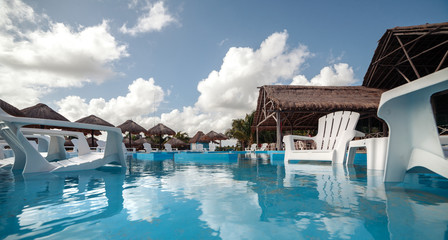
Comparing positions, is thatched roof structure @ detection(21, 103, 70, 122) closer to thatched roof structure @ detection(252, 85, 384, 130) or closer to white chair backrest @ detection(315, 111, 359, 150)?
thatched roof structure @ detection(252, 85, 384, 130)

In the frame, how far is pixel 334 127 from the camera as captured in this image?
5.86 meters

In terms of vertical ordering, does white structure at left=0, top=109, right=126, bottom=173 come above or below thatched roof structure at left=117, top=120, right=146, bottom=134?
below

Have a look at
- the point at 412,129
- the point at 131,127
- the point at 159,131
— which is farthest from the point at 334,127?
the point at 131,127

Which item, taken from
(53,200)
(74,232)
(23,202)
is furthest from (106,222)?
(23,202)

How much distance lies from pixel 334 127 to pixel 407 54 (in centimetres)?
699

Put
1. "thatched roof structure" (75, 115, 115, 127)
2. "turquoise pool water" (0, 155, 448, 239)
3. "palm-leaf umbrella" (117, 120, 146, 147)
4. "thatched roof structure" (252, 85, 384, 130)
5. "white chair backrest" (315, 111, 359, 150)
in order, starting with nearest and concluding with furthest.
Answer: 1. "turquoise pool water" (0, 155, 448, 239)
2. "white chair backrest" (315, 111, 359, 150)
3. "thatched roof structure" (252, 85, 384, 130)
4. "thatched roof structure" (75, 115, 115, 127)
5. "palm-leaf umbrella" (117, 120, 146, 147)

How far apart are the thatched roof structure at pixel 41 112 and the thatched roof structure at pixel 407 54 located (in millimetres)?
17794

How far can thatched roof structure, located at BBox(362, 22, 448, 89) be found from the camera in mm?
9047

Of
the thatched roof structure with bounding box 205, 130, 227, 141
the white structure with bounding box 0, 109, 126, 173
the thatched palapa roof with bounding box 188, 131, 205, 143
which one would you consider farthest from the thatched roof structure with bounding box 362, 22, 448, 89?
the thatched palapa roof with bounding box 188, 131, 205, 143

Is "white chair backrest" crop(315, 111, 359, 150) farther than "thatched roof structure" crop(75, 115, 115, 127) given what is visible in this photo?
No

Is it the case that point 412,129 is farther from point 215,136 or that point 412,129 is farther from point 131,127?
point 215,136

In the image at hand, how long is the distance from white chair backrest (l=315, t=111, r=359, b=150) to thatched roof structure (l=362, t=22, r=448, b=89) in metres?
5.06

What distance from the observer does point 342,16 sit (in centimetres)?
1027

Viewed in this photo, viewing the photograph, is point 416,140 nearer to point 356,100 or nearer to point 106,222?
point 106,222
